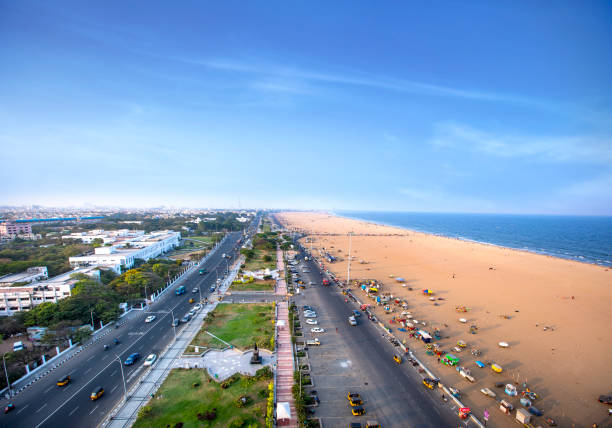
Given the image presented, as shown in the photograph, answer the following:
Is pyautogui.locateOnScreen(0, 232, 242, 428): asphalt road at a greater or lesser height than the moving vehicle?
lesser

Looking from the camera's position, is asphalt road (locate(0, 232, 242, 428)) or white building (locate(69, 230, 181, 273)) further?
white building (locate(69, 230, 181, 273))

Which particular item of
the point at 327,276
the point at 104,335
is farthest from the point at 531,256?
the point at 104,335

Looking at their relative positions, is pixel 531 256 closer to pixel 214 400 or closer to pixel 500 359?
pixel 500 359

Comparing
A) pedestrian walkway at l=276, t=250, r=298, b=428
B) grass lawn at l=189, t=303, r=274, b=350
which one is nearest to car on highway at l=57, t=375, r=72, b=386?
grass lawn at l=189, t=303, r=274, b=350

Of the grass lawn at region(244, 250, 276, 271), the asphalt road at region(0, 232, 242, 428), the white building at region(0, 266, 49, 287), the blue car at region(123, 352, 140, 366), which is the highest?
the white building at region(0, 266, 49, 287)

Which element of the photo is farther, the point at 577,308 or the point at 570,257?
the point at 570,257

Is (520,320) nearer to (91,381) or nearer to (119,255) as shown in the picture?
(91,381)

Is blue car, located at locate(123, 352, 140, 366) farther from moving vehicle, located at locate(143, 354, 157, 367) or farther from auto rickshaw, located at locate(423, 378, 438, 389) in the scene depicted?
auto rickshaw, located at locate(423, 378, 438, 389)
